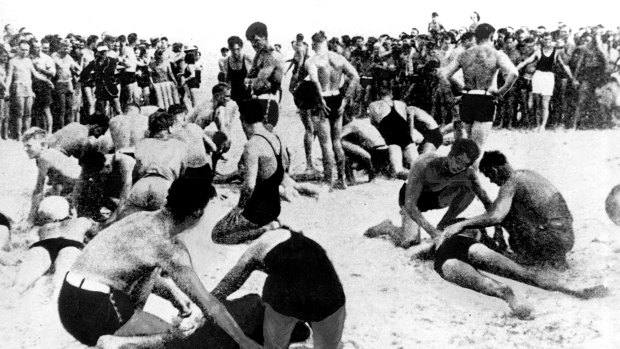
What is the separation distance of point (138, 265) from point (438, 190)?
101 inches

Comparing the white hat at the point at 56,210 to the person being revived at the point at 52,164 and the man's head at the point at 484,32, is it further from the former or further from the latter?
the man's head at the point at 484,32

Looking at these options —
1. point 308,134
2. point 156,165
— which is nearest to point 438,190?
point 308,134

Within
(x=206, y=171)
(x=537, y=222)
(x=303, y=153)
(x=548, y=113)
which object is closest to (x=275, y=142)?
(x=206, y=171)

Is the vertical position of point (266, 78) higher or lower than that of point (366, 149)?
higher

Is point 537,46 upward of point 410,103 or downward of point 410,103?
upward

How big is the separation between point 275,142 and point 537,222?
1.95 meters

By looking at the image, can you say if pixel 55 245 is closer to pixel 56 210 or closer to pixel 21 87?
pixel 56 210

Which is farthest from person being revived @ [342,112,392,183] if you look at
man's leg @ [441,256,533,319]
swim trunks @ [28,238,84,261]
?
swim trunks @ [28,238,84,261]

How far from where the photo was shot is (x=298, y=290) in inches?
130

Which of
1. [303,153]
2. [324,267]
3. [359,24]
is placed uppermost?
[359,24]

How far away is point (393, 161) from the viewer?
6793 mm

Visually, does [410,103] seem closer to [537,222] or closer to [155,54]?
[155,54]

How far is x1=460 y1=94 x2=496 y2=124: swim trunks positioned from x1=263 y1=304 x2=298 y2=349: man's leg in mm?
3632

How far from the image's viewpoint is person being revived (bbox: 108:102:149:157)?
5.94 m
